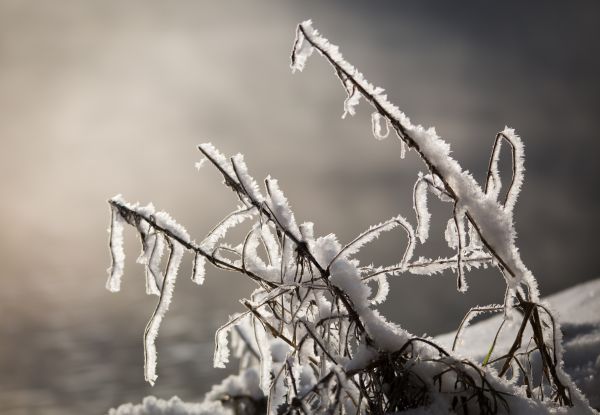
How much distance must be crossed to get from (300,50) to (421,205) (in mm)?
571

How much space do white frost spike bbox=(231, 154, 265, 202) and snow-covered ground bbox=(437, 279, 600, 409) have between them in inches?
29.8

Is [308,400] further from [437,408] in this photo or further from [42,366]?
[42,366]

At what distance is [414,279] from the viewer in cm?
14188

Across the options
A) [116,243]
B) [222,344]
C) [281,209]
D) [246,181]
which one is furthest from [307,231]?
[116,243]

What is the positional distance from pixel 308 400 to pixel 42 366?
64.9 meters

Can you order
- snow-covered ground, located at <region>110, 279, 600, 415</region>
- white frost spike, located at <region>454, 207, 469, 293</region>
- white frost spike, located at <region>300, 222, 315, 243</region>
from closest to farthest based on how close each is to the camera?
white frost spike, located at <region>454, 207, 469, 293</region>, white frost spike, located at <region>300, 222, 315, 243</region>, snow-covered ground, located at <region>110, 279, 600, 415</region>

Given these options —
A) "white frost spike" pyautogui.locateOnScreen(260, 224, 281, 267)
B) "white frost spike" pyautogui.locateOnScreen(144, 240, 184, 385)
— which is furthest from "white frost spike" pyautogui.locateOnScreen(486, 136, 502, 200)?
"white frost spike" pyautogui.locateOnScreen(144, 240, 184, 385)

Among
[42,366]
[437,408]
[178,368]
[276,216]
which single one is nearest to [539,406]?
[437,408]

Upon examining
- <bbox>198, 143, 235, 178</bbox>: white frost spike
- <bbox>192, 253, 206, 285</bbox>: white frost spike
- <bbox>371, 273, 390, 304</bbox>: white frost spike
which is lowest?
<bbox>371, 273, 390, 304</bbox>: white frost spike

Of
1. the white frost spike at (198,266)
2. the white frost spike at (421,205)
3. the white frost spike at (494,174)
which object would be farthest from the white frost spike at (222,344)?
the white frost spike at (494,174)

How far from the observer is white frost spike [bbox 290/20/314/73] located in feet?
5.33

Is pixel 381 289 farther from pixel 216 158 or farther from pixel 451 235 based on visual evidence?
pixel 216 158

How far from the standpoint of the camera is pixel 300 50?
163 centimetres

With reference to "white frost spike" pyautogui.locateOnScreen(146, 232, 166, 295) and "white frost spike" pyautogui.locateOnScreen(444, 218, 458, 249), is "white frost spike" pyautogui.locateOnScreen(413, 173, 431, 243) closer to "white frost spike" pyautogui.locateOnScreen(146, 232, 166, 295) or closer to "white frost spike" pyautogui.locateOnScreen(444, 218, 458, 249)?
"white frost spike" pyautogui.locateOnScreen(444, 218, 458, 249)
